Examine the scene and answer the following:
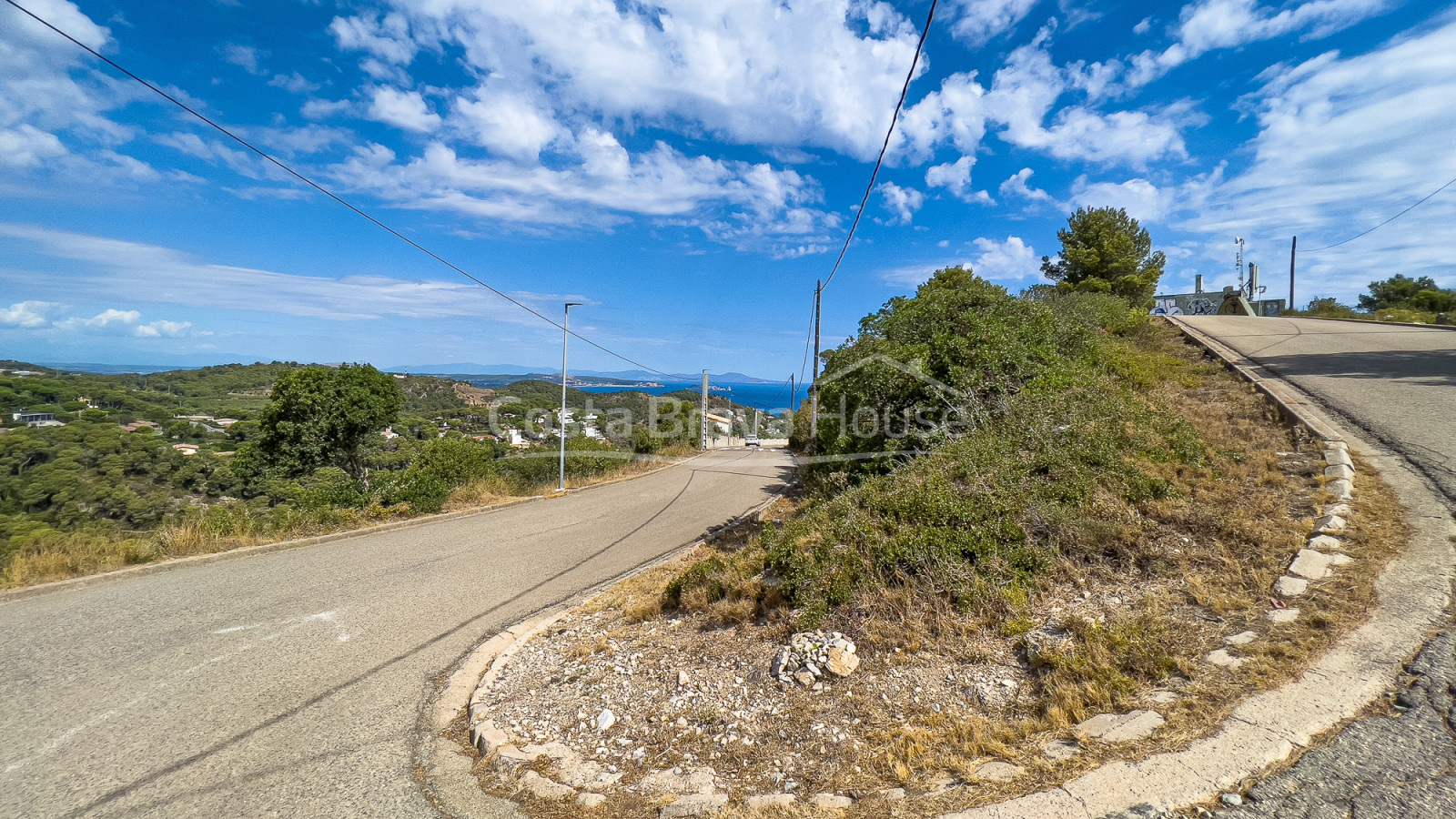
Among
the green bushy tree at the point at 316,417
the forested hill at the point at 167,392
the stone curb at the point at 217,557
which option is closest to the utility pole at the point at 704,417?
the forested hill at the point at 167,392

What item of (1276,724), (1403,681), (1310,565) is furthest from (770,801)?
(1310,565)

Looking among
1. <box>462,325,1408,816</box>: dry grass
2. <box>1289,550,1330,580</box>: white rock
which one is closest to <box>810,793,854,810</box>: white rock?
<box>462,325,1408,816</box>: dry grass

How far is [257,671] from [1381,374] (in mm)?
15630

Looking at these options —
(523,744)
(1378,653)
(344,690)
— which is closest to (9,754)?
(344,690)

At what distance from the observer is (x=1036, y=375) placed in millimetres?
7254

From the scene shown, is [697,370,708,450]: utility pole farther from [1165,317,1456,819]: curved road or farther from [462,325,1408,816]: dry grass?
[462,325,1408,816]: dry grass

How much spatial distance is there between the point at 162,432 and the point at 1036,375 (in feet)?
95.7

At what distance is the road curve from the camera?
5684 millimetres

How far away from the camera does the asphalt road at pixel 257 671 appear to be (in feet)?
10.3

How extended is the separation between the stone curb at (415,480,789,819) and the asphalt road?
0.36 ft

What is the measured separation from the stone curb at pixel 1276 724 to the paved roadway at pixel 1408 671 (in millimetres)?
74

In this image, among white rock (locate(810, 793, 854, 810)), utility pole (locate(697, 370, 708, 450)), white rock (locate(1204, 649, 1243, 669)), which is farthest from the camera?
utility pole (locate(697, 370, 708, 450))

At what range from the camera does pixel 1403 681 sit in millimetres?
2510

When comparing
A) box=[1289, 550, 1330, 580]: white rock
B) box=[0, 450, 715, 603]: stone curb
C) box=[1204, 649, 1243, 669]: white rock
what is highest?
box=[1289, 550, 1330, 580]: white rock
